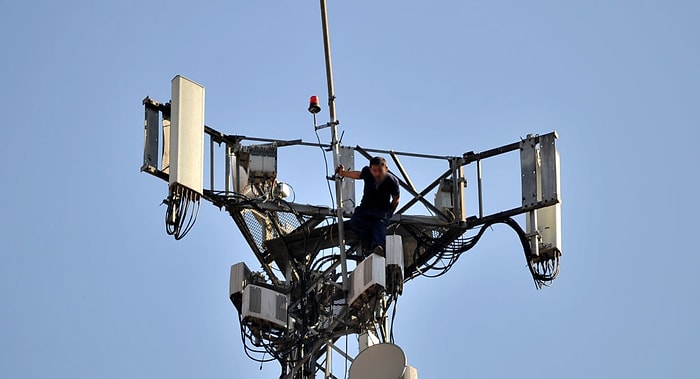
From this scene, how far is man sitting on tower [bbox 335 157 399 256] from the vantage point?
25.2 metres

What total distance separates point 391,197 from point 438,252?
1502 mm

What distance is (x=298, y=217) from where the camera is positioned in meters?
25.9

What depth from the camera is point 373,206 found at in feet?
83.3

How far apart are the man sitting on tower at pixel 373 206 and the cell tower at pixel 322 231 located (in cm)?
25

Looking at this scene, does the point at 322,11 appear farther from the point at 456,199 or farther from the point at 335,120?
the point at 456,199

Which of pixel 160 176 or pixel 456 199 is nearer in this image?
pixel 160 176

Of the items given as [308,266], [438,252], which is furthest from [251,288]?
[438,252]

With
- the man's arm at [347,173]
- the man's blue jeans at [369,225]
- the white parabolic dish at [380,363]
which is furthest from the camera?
the man's blue jeans at [369,225]

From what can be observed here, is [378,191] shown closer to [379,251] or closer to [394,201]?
[394,201]

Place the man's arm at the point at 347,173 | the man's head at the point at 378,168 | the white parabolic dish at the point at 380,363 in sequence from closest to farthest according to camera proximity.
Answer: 1. the white parabolic dish at the point at 380,363
2. the man's head at the point at 378,168
3. the man's arm at the point at 347,173

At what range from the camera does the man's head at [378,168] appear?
82.1 ft

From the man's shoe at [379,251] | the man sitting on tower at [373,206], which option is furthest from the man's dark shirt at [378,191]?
the man's shoe at [379,251]

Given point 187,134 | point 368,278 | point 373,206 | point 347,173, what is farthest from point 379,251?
point 187,134

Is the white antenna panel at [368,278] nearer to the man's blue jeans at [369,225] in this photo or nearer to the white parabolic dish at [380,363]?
the white parabolic dish at [380,363]
